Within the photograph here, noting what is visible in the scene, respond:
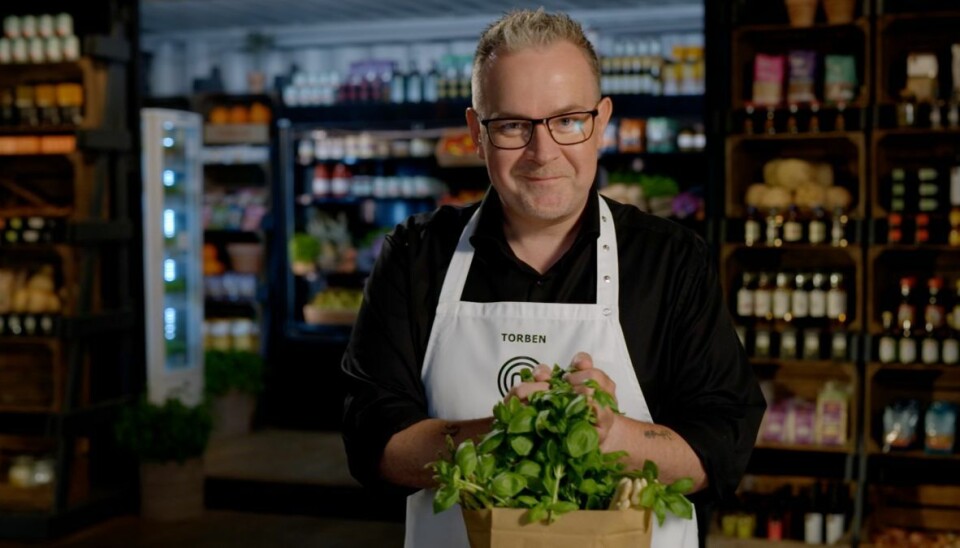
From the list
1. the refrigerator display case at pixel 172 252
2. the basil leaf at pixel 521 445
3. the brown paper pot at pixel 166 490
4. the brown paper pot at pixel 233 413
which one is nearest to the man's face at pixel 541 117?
the basil leaf at pixel 521 445

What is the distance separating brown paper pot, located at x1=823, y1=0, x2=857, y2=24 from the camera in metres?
5.11

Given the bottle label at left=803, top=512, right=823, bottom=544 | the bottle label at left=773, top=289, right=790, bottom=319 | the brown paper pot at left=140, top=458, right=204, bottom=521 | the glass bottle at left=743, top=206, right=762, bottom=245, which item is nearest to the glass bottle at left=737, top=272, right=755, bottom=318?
the bottle label at left=773, top=289, right=790, bottom=319

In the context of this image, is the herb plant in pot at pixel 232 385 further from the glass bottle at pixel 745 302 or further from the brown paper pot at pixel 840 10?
the brown paper pot at pixel 840 10

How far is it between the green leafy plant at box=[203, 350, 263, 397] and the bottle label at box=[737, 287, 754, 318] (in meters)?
3.99

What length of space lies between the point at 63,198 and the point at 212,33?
4950 millimetres

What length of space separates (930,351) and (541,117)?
3.85 m

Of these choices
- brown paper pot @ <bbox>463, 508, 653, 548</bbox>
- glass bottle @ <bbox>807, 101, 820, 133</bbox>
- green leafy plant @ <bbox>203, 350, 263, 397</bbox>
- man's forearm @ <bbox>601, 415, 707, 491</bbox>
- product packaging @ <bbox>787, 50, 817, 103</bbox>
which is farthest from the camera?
green leafy plant @ <bbox>203, 350, 263, 397</bbox>

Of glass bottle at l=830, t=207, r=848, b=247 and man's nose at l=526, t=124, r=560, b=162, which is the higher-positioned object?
man's nose at l=526, t=124, r=560, b=162

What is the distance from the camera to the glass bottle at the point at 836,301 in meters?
5.21

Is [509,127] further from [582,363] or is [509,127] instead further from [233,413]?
[233,413]

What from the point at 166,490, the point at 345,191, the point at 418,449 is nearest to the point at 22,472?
the point at 166,490

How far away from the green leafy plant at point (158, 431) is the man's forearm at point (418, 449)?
4546mm

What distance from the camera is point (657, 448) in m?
1.64

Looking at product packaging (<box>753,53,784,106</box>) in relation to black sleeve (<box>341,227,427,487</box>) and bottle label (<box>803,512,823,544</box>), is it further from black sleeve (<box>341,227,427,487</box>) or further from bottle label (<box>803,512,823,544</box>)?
black sleeve (<box>341,227,427,487</box>)
